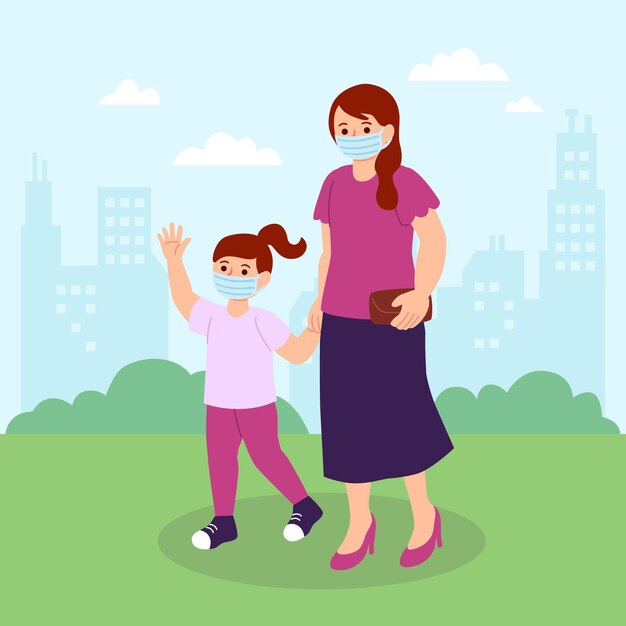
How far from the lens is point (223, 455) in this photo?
711 cm

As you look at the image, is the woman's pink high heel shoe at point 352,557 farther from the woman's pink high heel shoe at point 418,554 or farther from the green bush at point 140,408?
the green bush at point 140,408

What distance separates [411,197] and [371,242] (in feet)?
0.92

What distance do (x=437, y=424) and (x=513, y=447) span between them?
7.47 feet

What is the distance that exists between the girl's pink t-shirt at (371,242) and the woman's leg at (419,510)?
86cm

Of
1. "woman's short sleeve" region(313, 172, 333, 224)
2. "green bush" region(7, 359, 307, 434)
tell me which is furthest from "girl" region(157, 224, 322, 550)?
"green bush" region(7, 359, 307, 434)

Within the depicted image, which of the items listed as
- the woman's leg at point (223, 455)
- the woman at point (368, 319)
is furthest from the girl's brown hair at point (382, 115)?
the woman's leg at point (223, 455)

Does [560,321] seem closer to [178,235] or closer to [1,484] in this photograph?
[178,235]

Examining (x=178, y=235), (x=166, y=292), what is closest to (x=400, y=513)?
(x=178, y=235)

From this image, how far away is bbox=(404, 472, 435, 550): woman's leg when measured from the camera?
679 centimetres

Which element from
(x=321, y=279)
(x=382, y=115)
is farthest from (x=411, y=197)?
(x=321, y=279)

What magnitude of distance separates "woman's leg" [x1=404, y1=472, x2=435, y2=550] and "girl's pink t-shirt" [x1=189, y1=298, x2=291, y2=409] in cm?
86

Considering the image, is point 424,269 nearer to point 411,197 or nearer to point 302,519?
point 411,197

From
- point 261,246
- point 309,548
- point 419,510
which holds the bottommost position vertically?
point 309,548

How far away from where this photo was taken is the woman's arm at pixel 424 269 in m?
6.51
